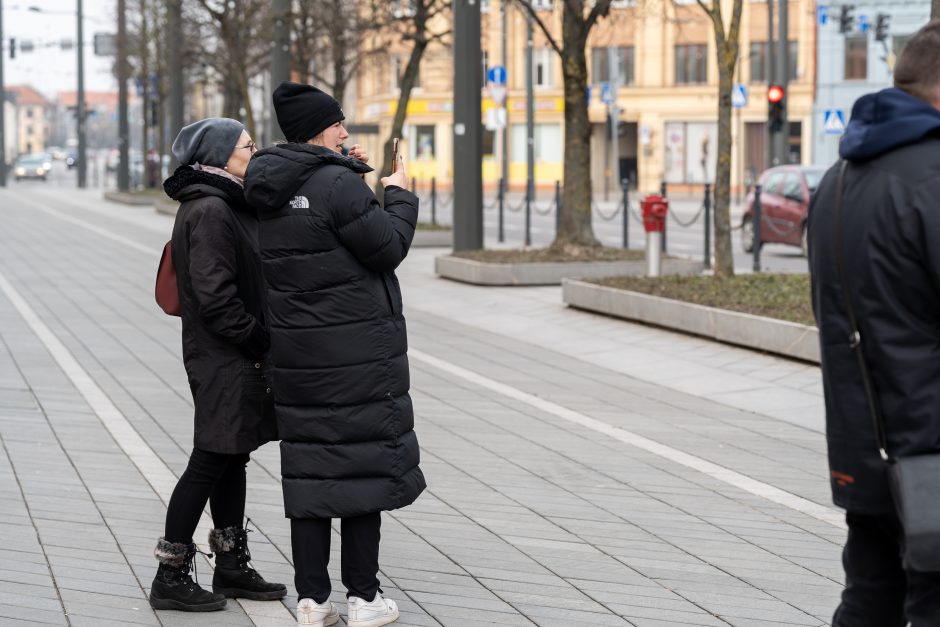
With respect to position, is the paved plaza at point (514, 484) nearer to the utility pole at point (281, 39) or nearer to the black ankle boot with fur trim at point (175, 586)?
the black ankle boot with fur trim at point (175, 586)

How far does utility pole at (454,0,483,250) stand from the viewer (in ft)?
67.2

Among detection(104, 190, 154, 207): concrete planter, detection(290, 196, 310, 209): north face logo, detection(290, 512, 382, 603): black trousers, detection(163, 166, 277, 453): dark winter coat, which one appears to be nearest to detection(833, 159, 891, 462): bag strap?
detection(290, 196, 310, 209): north face logo

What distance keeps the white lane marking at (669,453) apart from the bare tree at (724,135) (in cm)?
457

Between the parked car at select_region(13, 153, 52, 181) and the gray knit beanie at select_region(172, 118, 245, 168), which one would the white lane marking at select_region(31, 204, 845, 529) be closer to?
the gray knit beanie at select_region(172, 118, 245, 168)

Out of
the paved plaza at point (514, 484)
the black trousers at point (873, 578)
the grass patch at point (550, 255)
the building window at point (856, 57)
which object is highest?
the building window at point (856, 57)

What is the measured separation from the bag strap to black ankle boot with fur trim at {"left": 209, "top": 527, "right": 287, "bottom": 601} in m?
2.50

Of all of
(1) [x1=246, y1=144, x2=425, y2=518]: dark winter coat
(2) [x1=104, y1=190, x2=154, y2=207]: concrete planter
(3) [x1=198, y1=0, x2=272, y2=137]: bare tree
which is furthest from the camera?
(2) [x1=104, y1=190, x2=154, y2=207]: concrete planter

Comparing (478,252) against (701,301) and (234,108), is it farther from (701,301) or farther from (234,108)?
(234,108)

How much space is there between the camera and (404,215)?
4898 mm

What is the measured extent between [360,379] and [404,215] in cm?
50

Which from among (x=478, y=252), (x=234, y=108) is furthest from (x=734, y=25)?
(x=234, y=108)

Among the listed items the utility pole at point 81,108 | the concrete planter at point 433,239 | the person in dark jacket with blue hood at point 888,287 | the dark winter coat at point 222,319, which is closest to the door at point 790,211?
the concrete planter at point 433,239

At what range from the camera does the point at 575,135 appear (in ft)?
63.7

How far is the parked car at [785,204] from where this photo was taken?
77.7 feet
